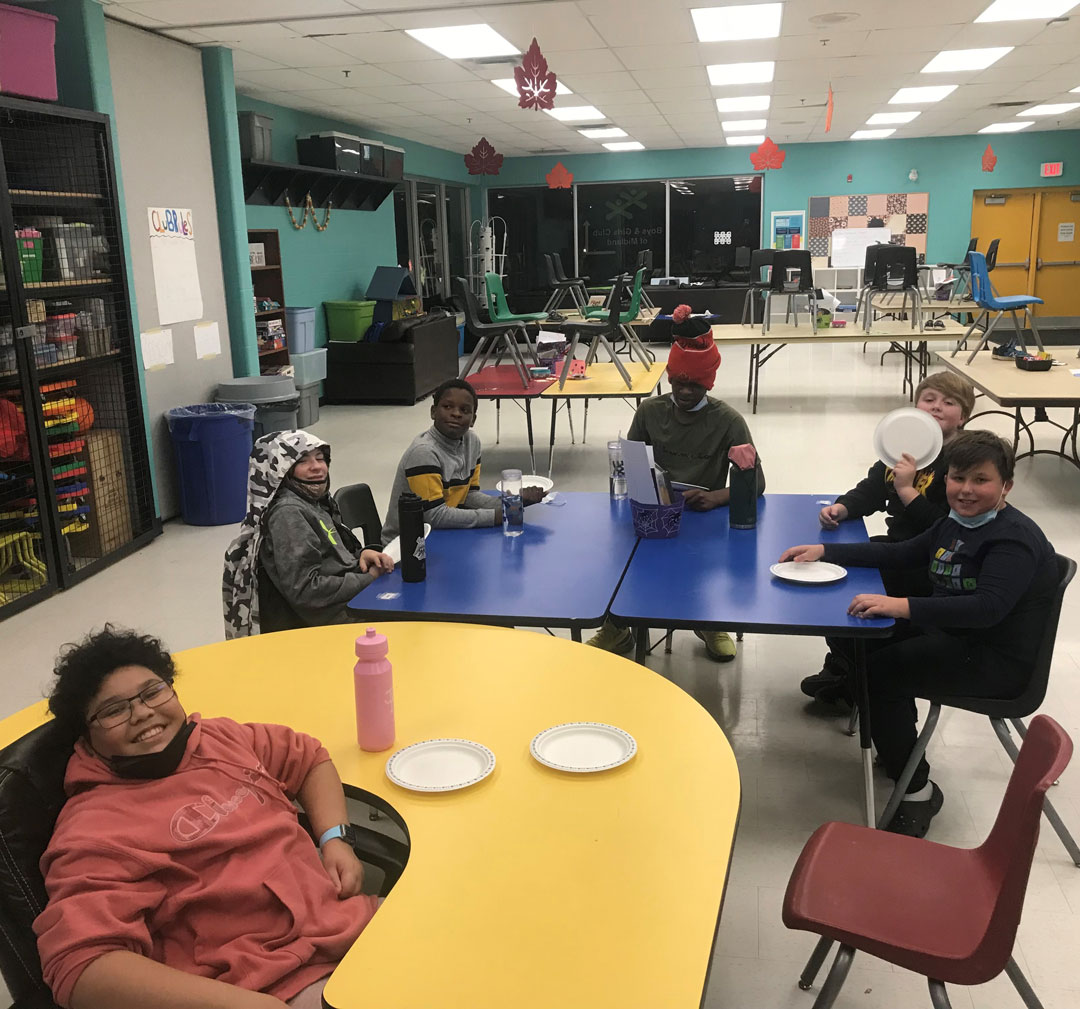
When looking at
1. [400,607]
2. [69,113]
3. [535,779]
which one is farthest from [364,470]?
[535,779]

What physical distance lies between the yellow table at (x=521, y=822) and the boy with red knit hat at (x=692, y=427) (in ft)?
5.12

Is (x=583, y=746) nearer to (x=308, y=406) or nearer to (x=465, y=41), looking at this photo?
(x=465, y=41)

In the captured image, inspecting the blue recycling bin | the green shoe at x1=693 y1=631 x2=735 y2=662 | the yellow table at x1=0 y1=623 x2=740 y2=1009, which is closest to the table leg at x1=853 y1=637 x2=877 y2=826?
the yellow table at x1=0 y1=623 x2=740 y2=1009

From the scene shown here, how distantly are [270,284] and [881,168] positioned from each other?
10485mm

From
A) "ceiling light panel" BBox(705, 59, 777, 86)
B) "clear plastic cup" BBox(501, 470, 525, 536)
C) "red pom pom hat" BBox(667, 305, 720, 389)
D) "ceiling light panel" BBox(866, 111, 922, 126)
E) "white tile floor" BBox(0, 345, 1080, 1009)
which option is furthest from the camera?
Answer: "ceiling light panel" BBox(866, 111, 922, 126)

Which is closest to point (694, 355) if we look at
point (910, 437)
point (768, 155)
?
point (910, 437)

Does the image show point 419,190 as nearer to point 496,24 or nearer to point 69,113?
point 496,24

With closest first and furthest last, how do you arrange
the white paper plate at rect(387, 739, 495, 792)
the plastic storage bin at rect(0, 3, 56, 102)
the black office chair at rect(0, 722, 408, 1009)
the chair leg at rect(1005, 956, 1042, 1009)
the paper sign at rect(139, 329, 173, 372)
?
the black office chair at rect(0, 722, 408, 1009) < the white paper plate at rect(387, 739, 495, 792) < the chair leg at rect(1005, 956, 1042, 1009) < the plastic storage bin at rect(0, 3, 56, 102) < the paper sign at rect(139, 329, 173, 372)

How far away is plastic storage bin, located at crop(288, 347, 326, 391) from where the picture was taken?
874 cm

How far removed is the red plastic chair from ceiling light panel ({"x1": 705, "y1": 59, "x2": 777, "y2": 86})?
756 cm

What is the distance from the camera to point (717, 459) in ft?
11.8

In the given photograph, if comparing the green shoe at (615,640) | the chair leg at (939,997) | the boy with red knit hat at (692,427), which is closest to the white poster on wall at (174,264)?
the boy with red knit hat at (692,427)

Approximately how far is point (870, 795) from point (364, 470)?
5.02 metres

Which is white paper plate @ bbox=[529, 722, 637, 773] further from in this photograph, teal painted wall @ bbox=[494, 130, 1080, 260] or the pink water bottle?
teal painted wall @ bbox=[494, 130, 1080, 260]
